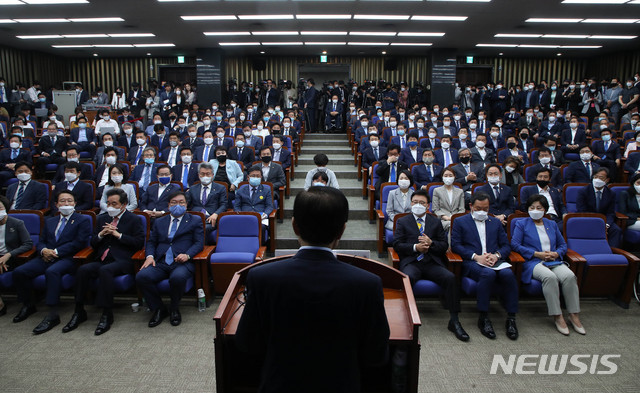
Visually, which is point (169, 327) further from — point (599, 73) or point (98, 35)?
point (599, 73)

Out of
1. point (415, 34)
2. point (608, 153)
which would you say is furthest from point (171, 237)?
point (415, 34)

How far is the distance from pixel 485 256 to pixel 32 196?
16.3 feet

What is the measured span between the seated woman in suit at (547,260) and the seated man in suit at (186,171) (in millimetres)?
3985

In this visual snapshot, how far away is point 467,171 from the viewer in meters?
5.82

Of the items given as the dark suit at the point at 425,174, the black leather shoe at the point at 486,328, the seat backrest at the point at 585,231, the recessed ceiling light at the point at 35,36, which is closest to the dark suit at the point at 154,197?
the dark suit at the point at 425,174

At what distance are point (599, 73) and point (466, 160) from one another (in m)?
11.1

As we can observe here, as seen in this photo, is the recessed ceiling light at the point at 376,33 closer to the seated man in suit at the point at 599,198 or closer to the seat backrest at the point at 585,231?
the seated man in suit at the point at 599,198

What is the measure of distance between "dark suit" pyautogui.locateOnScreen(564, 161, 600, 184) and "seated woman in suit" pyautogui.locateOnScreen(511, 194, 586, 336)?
2277 mm

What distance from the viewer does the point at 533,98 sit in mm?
11102

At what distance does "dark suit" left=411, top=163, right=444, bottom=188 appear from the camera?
5660 mm

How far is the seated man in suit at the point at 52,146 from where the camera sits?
6891 mm

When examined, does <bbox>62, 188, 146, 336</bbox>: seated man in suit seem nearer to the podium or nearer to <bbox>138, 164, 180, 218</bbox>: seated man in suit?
<bbox>138, 164, 180, 218</bbox>: seated man in suit

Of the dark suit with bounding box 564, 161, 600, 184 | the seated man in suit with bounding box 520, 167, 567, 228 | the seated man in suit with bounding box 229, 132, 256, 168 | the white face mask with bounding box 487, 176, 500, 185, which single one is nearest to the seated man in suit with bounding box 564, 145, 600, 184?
the dark suit with bounding box 564, 161, 600, 184

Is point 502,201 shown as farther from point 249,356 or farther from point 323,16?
point 323,16
